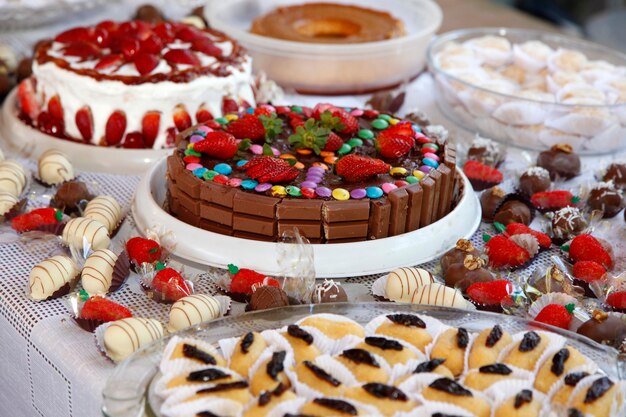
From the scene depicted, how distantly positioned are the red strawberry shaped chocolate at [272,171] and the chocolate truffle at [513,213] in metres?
0.49

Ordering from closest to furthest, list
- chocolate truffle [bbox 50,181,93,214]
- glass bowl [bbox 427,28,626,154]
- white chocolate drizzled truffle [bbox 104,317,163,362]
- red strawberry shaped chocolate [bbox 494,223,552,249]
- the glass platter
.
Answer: the glass platter, white chocolate drizzled truffle [bbox 104,317,163,362], red strawberry shaped chocolate [bbox 494,223,552,249], chocolate truffle [bbox 50,181,93,214], glass bowl [bbox 427,28,626,154]

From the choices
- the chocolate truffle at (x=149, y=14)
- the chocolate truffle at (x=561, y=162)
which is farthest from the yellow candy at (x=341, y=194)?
the chocolate truffle at (x=149, y=14)

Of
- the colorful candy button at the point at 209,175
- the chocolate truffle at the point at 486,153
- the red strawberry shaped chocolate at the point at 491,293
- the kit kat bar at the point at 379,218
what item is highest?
the colorful candy button at the point at 209,175

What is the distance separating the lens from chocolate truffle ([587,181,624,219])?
6.59 ft

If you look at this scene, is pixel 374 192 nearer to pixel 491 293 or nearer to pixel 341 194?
pixel 341 194

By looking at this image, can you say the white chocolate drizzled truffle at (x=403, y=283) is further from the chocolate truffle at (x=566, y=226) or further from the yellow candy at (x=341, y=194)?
the chocolate truffle at (x=566, y=226)

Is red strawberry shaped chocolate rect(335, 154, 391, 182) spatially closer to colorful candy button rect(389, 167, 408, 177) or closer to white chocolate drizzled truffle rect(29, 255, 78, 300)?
colorful candy button rect(389, 167, 408, 177)

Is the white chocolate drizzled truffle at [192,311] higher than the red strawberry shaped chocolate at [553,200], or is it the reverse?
the white chocolate drizzled truffle at [192,311]

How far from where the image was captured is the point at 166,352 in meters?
1.31

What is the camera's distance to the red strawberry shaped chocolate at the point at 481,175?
6.94ft

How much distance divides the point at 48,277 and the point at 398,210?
0.68 m

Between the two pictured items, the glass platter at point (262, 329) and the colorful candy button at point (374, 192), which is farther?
the colorful candy button at point (374, 192)

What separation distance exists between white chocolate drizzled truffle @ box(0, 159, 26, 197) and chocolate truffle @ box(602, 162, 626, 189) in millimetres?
1384

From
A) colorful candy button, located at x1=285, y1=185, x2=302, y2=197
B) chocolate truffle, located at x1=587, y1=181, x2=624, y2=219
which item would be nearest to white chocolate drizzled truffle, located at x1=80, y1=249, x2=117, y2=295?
colorful candy button, located at x1=285, y1=185, x2=302, y2=197
